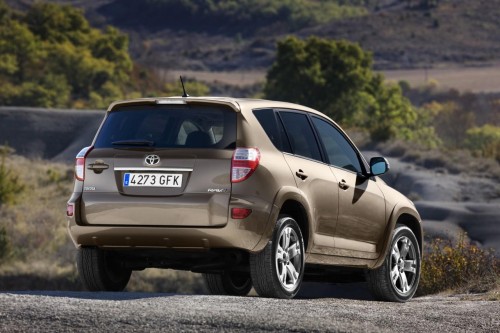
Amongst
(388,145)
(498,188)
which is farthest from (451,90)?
(498,188)

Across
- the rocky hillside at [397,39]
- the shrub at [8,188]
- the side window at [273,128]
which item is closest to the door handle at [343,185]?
the side window at [273,128]

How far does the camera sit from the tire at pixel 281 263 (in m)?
9.91

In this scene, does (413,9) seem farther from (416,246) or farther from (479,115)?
(416,246)

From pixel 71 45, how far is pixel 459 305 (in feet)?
261

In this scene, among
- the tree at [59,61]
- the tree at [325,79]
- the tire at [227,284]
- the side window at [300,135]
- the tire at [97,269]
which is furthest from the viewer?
the tree at [59,61]

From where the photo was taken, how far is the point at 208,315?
8102 mm

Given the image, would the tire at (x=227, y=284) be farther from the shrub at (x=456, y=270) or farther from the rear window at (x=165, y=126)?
the shrub at (x=456, y=270)

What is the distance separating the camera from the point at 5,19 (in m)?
94.6

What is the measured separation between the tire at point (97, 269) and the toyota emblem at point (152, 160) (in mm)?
1142

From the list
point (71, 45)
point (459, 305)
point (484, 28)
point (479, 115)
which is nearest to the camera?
point (459, 305)

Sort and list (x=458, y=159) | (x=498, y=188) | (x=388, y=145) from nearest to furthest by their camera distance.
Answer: (x=498, y=188) → (x=458, y=159) → (x=388, y=145)

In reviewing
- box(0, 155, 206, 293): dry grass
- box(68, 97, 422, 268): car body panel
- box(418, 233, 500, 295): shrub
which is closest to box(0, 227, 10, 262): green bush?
box(0, 155, 206, 293): dry grass

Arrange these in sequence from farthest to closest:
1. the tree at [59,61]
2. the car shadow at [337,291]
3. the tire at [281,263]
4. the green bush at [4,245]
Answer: the tree at [59,61] → the green bush at [4,245] → the car shadow at [337,291] → the tire at [281,263]

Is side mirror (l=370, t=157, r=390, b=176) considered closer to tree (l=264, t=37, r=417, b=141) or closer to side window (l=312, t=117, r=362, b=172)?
side window (l=312, t=117, r=362, b=172)
